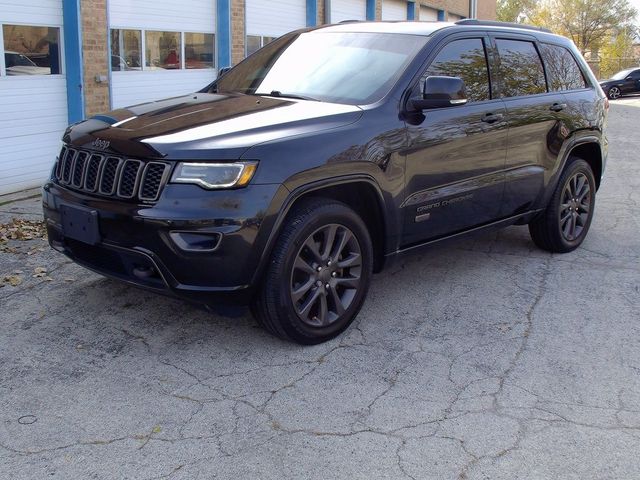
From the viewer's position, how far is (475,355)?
14.5 feet

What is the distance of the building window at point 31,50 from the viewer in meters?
9.38

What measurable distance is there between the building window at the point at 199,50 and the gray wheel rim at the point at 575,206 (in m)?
7.96

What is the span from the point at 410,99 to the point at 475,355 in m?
1.63

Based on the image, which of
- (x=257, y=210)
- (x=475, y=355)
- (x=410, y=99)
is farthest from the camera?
(x=410, y=99)

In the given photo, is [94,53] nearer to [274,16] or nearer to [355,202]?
[274,16]

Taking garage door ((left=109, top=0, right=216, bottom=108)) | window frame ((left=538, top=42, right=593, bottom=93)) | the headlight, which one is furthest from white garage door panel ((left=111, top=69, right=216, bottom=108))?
the headlight

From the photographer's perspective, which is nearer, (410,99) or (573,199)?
(410,99)

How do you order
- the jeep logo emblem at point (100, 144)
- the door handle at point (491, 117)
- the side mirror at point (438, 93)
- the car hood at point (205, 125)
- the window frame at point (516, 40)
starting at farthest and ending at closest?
the window frame at point (516, 40) → the door handle at point (491, 117) → the side mirror at point (438, 93) → the jeep logo emblem at point (100, 144) → the car hood at point (205, 125)

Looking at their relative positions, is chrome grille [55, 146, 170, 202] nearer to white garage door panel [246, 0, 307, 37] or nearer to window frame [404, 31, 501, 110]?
window frame [404, 31, 501, 110]

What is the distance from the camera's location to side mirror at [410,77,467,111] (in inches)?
186

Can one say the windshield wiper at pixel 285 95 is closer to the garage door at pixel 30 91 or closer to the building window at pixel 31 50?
the garage door at pixel 30 91

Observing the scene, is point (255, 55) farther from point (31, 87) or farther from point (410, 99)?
point (31, 87)

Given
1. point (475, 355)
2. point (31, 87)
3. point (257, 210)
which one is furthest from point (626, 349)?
point (31, 87)

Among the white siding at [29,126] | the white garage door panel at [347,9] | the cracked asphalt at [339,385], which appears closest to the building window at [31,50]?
the white siding at [29,126]
